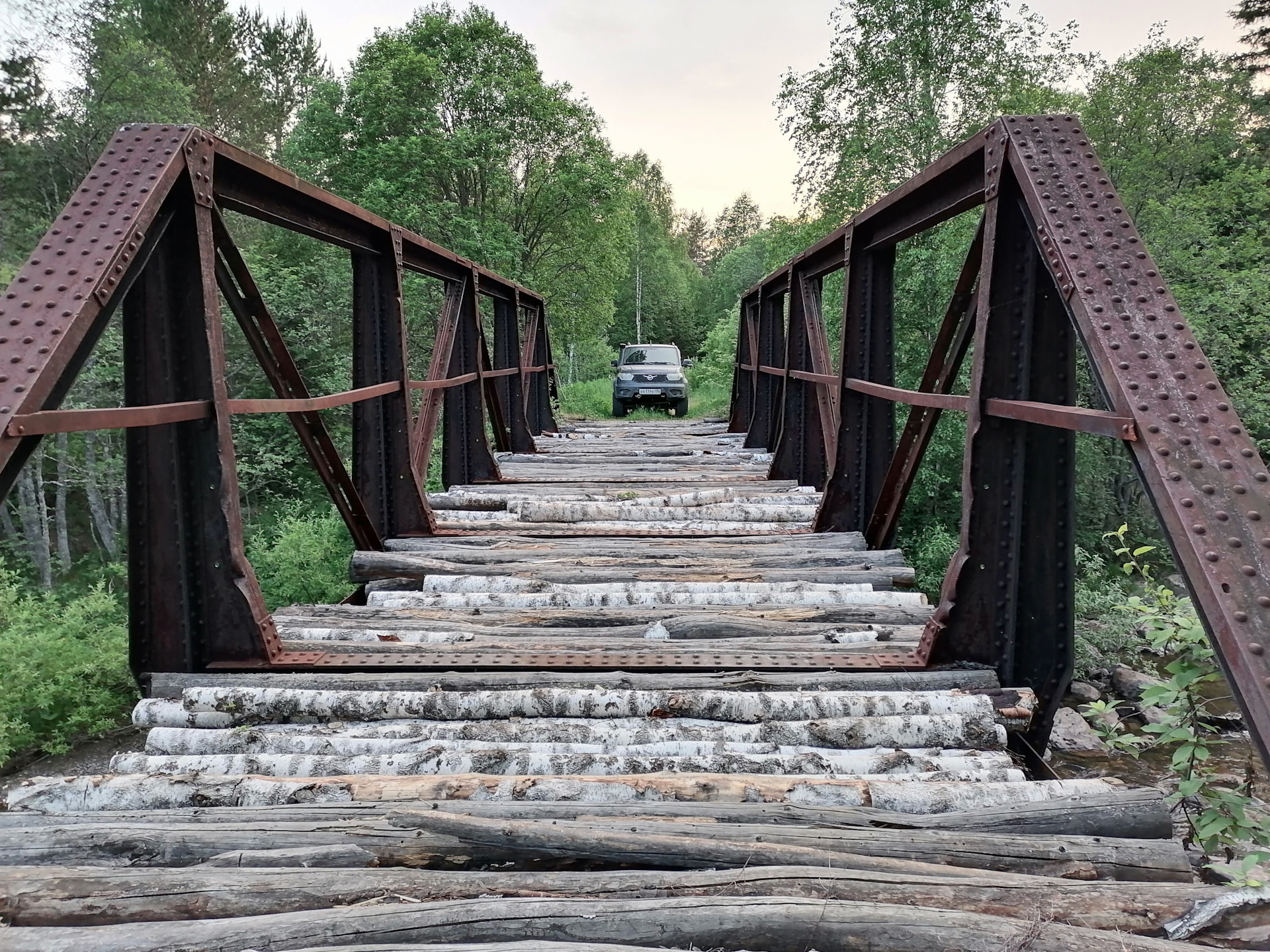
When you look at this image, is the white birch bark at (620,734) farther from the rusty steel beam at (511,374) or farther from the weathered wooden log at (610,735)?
the rusty steel beam at (511,374)

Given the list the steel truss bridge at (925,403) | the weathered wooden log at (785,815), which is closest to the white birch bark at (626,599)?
the steel truss bridge at (925,403)

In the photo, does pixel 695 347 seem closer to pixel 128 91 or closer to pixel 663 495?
pixel 128 91

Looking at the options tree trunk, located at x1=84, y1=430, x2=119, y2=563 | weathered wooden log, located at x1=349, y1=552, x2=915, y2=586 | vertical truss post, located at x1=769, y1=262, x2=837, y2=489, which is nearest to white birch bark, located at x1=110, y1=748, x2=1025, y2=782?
weathered wooden log, located at x1=349, y1=552, x2=915, y2=586

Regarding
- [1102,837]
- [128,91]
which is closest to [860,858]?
[1102,837]

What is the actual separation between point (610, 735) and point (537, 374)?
11.3m

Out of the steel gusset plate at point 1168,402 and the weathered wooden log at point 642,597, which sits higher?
the steel gusset plate at point 1168,402

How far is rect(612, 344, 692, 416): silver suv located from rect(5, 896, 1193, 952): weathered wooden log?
18178mm

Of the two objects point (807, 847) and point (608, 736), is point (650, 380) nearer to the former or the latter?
point (608, 736)

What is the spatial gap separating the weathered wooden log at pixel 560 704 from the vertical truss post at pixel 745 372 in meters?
8.54

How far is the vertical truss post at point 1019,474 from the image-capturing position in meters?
2.88

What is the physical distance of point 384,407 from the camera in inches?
203

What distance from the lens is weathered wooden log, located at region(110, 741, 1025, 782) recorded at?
97.4 inches

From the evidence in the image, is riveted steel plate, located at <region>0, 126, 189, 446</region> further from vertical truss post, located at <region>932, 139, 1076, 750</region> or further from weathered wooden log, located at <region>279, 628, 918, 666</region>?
vertical truss post, located at <region>932, 139, 1076, 750</region>

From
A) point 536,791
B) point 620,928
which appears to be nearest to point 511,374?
point 536,791
